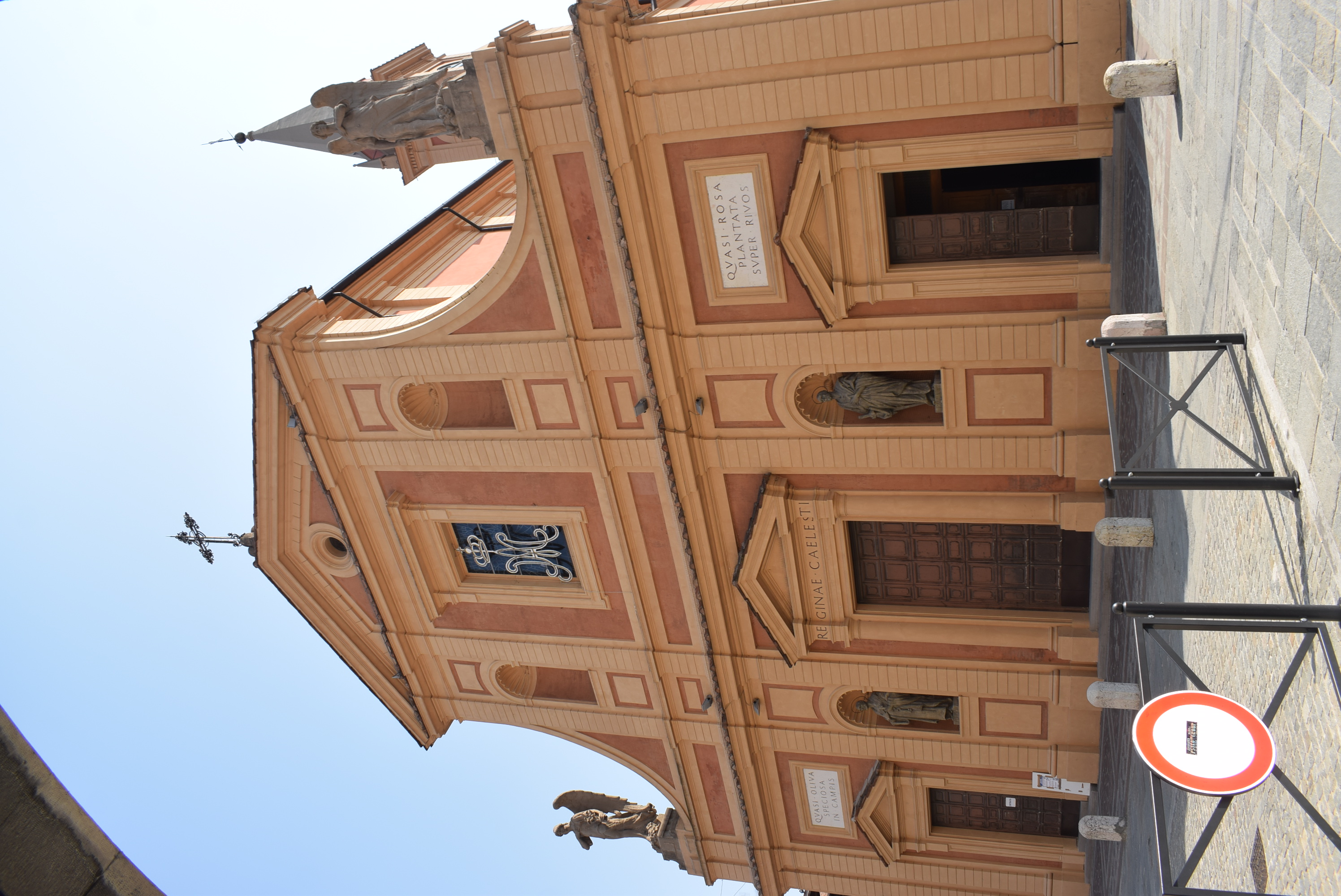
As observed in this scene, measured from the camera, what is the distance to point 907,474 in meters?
12.4

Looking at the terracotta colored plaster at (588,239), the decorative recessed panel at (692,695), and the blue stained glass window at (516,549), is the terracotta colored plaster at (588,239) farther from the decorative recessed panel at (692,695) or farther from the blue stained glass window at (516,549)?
the decorative recessed panel at (692,695)

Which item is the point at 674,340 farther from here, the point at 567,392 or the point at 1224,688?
the point at 1224,688

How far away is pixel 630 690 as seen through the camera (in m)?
15.5

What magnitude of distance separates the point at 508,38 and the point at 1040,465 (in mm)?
8030

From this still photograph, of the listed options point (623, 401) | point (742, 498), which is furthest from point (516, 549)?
point (742, 498)

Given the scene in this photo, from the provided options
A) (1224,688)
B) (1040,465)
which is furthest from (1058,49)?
(1224,688)

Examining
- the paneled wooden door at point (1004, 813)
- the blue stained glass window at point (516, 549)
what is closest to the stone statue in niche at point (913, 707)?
the paneled wooden door at point (1004, 813)

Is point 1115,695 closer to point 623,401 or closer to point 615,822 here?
point 623,401

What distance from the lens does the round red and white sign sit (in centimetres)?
393

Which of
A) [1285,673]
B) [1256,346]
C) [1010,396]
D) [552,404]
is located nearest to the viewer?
[1285,673]

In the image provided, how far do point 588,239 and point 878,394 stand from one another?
4102mm

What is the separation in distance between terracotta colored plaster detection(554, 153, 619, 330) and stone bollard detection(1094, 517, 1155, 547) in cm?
625

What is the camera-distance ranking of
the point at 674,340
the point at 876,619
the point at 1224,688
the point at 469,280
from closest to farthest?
the point at 1224,688
the point at 674,340
the point at 876,619
the point at 469,280

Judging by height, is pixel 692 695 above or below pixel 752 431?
below
